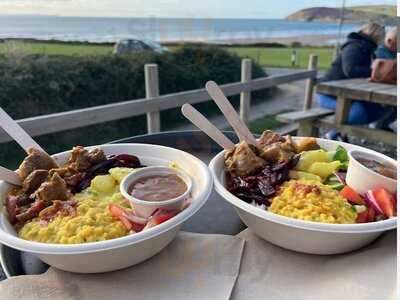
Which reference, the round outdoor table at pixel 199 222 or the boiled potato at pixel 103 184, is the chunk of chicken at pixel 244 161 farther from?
the boiled potato at pixel 103 184

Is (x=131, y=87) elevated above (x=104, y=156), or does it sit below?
below

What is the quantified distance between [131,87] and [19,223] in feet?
19.4

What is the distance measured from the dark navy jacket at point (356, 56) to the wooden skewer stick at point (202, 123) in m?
3.66

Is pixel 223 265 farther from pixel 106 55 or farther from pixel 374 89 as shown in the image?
pixel 106 55

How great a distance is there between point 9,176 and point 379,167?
3.74ft

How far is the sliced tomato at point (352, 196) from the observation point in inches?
40.5

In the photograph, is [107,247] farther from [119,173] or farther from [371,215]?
[371,215]

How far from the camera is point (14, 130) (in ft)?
3.82

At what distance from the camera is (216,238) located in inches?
42.7

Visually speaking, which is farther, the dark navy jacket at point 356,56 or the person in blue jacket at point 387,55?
the dark navy jacket at point 356,56

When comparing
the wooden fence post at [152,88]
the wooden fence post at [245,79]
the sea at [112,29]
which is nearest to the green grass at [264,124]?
the wooden fence post at [245,79]

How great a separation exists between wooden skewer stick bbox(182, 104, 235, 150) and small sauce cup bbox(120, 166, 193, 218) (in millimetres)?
188

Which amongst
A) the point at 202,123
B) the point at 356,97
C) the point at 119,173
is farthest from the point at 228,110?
the point at 356,97

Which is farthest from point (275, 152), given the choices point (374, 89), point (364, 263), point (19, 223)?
point (374, 89)
